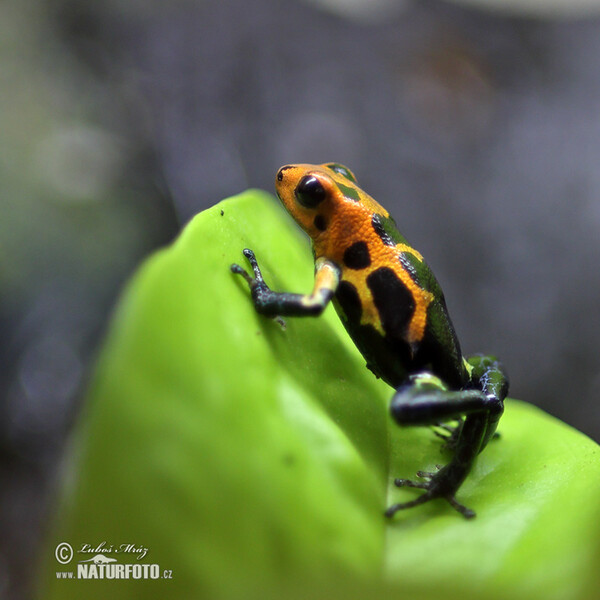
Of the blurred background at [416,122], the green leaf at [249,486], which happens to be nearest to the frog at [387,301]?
the green leaf at [249,486]

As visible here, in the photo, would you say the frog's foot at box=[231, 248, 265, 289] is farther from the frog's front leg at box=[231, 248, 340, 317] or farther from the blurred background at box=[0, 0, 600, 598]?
the blurred background at box=[0, 0, 600, 598]

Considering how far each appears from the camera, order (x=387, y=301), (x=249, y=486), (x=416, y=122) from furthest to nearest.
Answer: (x=416, y=122) → (x=387, y=301) → (x=249, y=486)

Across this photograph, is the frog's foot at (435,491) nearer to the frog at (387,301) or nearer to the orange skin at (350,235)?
the frog at (387,301)

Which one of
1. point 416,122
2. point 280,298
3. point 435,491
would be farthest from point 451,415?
point 416,122

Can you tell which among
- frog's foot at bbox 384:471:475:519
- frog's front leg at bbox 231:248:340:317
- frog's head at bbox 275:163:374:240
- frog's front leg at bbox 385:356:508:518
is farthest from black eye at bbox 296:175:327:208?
frog's foot at bbox 384:471:475:519

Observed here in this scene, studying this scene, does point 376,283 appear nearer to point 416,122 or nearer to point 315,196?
point 315,196

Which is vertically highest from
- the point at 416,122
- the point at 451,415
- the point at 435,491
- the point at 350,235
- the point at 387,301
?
the point at 416,122

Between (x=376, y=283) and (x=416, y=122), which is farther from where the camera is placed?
(x=416, y=122)

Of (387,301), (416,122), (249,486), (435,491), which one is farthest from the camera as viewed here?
(416,122)
